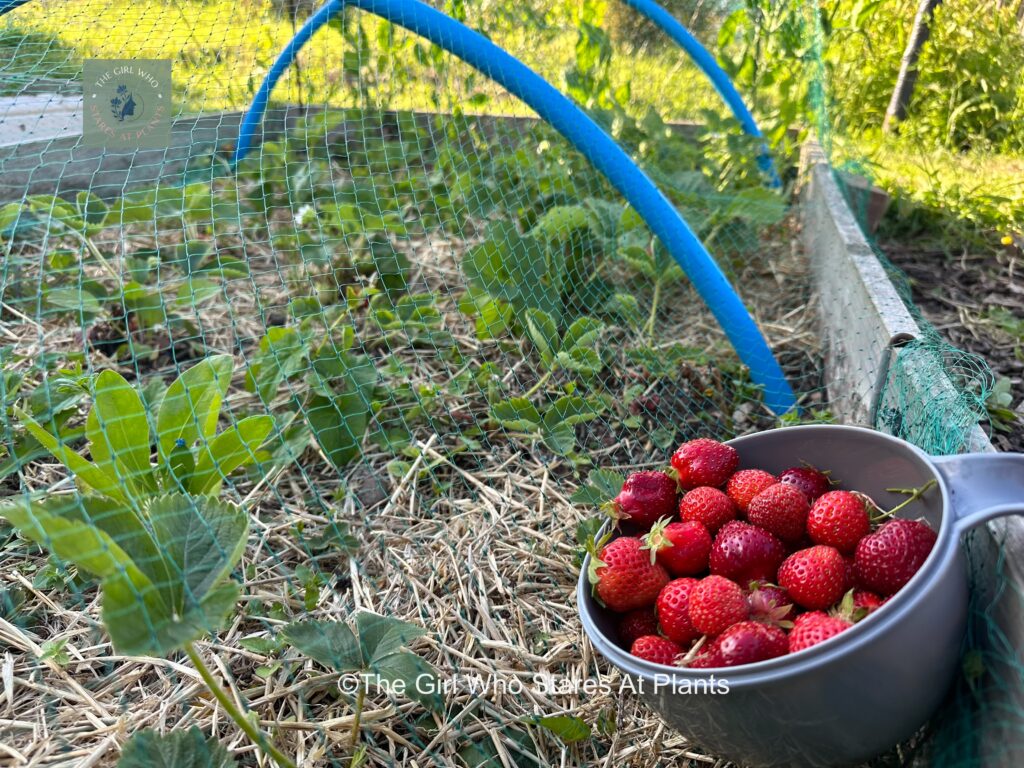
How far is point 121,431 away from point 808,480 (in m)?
0.92

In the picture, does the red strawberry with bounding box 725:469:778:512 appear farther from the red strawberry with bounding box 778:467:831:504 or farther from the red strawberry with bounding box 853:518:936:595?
the red strawberry with bounding box 853:518:936:595

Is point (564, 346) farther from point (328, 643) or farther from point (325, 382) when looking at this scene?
point (328, 643)

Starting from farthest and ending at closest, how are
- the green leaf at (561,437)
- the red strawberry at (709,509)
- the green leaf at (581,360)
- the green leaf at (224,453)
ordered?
the green leaf at (581,360), the green leaf at (561,437), the green leaf at (224,453), the red strawberry at (709,509)

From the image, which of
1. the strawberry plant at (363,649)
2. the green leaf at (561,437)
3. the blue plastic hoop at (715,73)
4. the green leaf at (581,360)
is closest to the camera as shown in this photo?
the strawberry plant at (363,649)

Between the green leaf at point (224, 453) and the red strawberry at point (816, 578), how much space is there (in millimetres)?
725

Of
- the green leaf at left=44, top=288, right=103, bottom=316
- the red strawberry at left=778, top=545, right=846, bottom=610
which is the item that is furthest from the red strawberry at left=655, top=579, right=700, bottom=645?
the green leaf at left=44, top=288, right=103, bottom=316

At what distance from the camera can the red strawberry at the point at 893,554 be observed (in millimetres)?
865

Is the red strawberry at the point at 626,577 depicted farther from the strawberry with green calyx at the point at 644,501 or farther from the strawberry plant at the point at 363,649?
the strawberry plant at the point at 363,649

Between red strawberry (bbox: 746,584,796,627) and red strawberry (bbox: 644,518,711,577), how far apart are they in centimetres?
8

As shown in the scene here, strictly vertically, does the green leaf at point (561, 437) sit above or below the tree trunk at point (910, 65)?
below

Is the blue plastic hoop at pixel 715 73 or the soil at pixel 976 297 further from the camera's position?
the blue plastic hoop at pixel 715 73

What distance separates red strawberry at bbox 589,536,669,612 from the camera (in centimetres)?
95

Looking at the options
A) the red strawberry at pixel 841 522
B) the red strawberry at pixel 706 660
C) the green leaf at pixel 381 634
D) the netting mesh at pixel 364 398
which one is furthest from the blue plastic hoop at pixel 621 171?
the green leaf at pixel 381 634

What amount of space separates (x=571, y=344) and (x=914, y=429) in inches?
26.1
